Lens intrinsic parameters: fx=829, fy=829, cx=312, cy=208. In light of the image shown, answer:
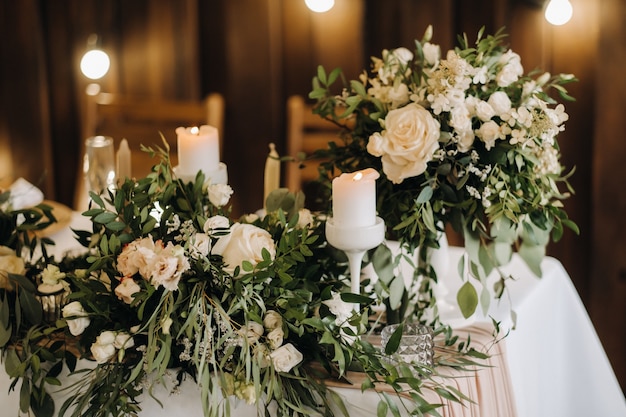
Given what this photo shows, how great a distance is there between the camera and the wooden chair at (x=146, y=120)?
2.78 metres

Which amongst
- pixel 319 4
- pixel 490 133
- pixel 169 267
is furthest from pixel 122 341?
pixel 319 4

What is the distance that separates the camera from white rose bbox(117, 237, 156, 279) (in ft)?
3.45

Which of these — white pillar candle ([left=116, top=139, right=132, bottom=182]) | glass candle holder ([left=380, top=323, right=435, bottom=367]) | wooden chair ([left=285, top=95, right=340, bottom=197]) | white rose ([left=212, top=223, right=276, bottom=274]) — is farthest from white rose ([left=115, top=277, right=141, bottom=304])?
wooden chair ([left=285, top=95, right=340, bottom=197])

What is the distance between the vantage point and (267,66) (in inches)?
115

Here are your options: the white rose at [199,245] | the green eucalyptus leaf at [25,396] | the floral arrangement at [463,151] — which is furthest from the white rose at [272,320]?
the green eucalyptus leaf at [25,396]

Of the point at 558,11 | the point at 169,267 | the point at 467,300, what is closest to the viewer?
the point at 169,267

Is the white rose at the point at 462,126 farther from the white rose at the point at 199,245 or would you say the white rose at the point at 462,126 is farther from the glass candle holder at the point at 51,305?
the glass candle holder at the point at 51,305

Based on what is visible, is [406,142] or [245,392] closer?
[245,392]

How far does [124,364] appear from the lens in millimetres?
1100

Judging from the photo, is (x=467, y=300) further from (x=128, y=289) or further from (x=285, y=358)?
(x=128, y=289)

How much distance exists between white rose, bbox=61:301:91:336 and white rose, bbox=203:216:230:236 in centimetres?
20

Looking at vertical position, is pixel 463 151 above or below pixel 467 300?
above

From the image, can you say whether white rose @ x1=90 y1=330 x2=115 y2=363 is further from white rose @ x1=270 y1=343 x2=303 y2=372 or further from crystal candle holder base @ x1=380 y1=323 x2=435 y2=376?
crystal candle holder base @ x1=380 y1=323 x2=435 y2=376

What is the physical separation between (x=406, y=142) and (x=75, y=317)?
51cm
